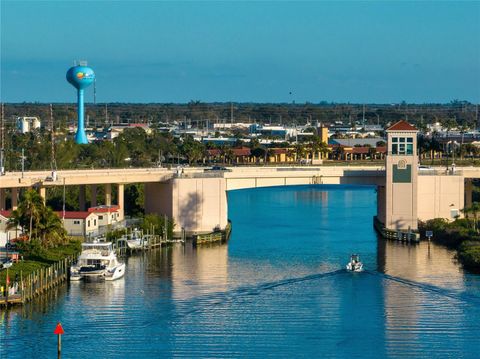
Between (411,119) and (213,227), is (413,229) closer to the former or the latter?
(213,227)

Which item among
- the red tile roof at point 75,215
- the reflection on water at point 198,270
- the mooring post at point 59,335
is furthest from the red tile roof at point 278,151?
the mooring post at point 59,335

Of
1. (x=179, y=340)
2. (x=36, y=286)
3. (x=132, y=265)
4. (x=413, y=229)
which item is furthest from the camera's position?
(x=413, y=229)

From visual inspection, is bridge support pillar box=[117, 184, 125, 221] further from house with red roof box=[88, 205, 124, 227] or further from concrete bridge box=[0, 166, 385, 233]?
house with red roof box=[88, 205, 124, 227]

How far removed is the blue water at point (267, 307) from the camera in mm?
36906

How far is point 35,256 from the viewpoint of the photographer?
48844 mm

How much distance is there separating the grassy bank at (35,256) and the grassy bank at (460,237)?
49.6 ft

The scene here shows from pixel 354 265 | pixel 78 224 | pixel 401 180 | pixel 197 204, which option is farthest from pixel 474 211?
pixel 78 224

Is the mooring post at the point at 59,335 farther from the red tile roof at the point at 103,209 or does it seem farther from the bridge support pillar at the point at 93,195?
the bridge support pillar at the point at 93,195

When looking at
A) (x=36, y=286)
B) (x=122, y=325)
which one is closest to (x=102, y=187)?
(x=36, y=286)

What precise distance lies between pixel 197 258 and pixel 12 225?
7568 millimetres

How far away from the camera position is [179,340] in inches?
1484

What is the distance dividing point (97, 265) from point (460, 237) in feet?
57.8

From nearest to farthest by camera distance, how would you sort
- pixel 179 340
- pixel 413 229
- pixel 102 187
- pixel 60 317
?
pixel 179 340, pixel 60 317, pixel 413 229, pixel 102 187

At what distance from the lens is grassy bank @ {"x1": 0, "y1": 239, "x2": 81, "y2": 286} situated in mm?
45500
